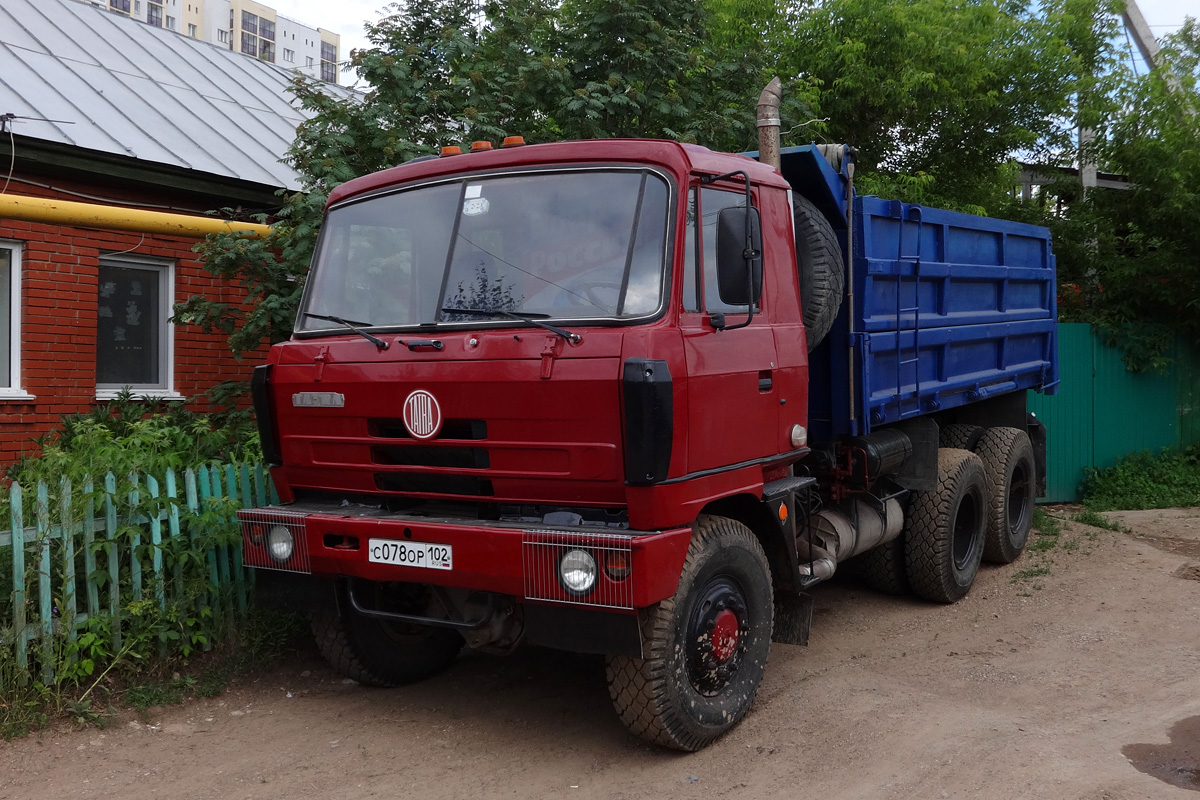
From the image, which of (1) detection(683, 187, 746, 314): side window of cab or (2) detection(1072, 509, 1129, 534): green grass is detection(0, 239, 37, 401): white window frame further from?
(2) detection(1072, 509, 1129, 534): green grass

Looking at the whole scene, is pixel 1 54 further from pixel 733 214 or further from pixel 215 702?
pixel 733 214

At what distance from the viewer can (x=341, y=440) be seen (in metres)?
4.57

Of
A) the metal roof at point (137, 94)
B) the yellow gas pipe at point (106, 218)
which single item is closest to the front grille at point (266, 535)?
the yellow gas pipe at point (106, 218)

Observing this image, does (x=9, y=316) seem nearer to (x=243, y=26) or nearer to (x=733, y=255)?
(x=733, y=255)

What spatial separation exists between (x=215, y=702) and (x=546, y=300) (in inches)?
106

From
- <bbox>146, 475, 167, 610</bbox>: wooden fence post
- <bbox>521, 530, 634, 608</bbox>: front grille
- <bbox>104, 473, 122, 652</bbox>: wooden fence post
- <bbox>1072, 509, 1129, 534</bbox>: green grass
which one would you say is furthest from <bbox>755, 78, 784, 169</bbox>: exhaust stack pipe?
<bbox>1072, 509, 1129, 534</bbox>: green grass

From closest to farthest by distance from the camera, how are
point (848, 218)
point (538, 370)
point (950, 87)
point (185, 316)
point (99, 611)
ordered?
point (538, 370) → point (99, 611) → point (848, 218) → point (185, 316) → point (950, 87)

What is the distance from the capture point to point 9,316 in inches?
315

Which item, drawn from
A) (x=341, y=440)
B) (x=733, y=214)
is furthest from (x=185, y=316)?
(x=733, y=214)

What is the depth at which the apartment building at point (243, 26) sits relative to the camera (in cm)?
9519

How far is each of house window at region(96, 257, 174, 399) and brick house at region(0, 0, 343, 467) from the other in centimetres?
1

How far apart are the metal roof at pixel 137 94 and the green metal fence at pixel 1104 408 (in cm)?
856

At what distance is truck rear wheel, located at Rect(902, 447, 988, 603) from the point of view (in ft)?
22.2

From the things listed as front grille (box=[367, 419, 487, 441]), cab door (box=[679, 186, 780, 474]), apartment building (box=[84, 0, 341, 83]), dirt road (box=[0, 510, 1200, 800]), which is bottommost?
dirt road (box=[0, 510, 1200, 800])
